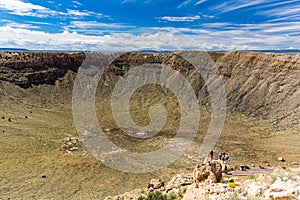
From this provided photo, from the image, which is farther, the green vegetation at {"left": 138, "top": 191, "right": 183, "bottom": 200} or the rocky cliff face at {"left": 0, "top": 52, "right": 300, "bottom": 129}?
the rocky cliff face at {"left": 0, "top": 52, "right": 300, "bottom": 129}

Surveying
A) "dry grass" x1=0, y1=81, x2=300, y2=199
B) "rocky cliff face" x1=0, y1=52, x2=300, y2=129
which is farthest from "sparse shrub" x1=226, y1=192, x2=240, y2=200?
"rocky cliff face" x1=0, y1=52, x2=300, y2=129

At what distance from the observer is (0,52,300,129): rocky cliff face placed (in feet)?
270

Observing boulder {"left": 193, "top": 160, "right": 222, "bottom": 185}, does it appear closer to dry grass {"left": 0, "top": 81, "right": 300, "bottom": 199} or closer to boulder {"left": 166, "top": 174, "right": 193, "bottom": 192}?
boulder {"left": 166, "top": 174, "right": 193, "bottom": 192}

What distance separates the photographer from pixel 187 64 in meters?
111

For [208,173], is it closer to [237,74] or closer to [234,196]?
[234,196]

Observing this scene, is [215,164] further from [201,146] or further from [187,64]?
[187,64]

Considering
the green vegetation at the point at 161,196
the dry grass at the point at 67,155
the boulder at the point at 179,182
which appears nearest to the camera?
the green vegetation at the point at 161,196

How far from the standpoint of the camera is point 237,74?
9900cm

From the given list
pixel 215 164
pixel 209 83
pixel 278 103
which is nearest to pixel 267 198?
pixel 215 164

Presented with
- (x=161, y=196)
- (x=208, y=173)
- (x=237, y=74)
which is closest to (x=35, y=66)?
(x=237, y=74)

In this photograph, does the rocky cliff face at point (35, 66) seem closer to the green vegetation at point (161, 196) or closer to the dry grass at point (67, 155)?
the dry grass at point (67, 155)

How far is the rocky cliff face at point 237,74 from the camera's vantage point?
270 feet

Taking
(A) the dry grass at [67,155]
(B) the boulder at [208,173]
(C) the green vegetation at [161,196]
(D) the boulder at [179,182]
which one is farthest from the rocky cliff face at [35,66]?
(B) the boulder at [208,173]

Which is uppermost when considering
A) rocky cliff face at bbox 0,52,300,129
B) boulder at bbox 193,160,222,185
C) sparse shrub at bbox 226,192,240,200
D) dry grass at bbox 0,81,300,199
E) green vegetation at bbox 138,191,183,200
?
rocky cliff face at bbox 0,52,300,129
